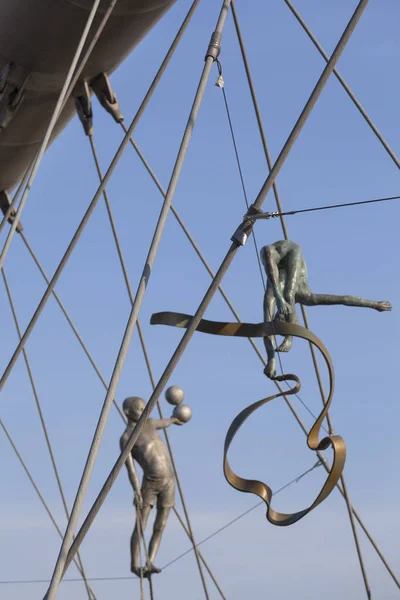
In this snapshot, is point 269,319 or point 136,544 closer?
point 269,319

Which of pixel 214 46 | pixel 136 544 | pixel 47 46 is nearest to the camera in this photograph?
pixel 214 46

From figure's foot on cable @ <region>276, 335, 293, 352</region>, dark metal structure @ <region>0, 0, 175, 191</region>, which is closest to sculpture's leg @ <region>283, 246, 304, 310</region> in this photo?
figure's foot on cable @ <region>276, 335, 293, 352</region>

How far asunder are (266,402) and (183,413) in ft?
5.19

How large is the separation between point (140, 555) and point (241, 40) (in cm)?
413

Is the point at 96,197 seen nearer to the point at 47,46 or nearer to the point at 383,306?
the point at 47,46

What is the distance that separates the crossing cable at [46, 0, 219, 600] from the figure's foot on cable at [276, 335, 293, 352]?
87 centimetres

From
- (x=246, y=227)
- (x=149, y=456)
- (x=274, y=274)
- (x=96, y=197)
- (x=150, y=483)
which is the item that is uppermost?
(x=96, y=197)

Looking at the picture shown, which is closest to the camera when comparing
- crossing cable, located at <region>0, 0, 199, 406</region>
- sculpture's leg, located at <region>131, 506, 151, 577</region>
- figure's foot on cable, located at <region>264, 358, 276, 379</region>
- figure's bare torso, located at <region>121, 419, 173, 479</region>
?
figure's foot on cable, located at <region>264, 358, 276, 379</region>

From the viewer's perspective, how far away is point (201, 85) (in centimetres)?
810

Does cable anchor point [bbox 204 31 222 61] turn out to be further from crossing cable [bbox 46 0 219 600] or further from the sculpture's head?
the sculpture's head

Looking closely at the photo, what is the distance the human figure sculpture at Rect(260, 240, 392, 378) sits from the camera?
7238 mm

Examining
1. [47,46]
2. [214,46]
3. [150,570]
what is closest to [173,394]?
[150,570]

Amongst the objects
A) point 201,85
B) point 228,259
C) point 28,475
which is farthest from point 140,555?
point 28,475

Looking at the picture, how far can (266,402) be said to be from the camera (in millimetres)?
7113
